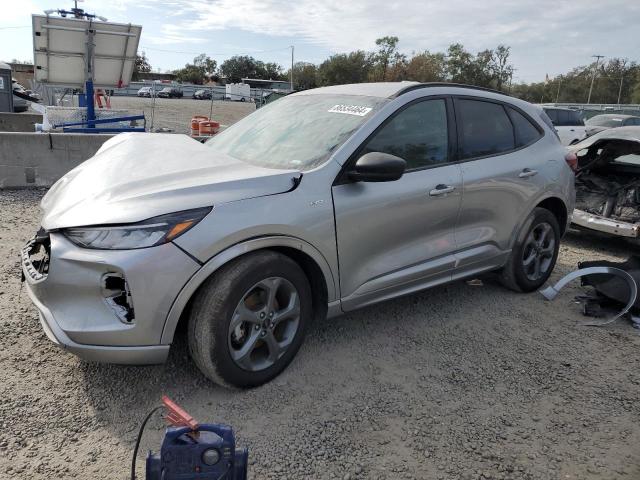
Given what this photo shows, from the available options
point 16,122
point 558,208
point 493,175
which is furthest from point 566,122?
point 16,122

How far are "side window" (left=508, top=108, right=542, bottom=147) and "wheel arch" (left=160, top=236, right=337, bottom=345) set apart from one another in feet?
7.71

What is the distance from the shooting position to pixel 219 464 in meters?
1.76

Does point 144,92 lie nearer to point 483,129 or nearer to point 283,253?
point 483,129

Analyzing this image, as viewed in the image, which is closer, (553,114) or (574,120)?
(553,114)

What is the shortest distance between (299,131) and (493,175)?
1606mm

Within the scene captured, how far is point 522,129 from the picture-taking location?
447 centimetres

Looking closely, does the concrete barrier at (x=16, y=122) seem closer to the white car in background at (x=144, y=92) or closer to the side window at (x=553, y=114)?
the side window at (x=553, y=114)

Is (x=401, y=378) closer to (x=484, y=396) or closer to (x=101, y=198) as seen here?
(x=484, y=396)

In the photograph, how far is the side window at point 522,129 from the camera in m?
4.42

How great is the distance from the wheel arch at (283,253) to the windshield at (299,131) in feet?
1.69

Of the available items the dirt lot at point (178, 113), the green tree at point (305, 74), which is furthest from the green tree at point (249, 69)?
the dirt lot at point (178, 113)

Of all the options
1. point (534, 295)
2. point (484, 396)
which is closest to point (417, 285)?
point (484, 396)

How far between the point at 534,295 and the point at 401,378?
7.03ft

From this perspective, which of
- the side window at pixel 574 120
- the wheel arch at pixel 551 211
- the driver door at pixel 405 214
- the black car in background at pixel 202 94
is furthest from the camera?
the black car in background at pixel 202 94
